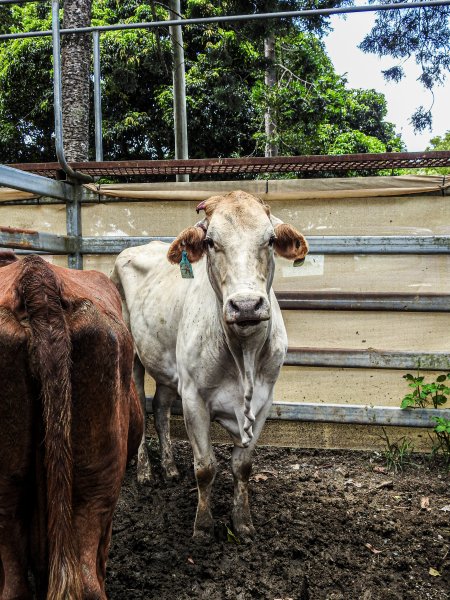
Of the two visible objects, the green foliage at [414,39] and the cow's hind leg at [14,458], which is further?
the green foliage at [414,39]

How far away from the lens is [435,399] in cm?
507

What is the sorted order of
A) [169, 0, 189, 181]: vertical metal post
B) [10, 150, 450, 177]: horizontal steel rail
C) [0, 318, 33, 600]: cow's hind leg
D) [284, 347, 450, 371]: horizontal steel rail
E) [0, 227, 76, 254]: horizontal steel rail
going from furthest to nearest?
[169, 0, 189, 181]: vertical metal post, [284, 347, 450, 371]: horizontal steel rail, [10, 150, 450, 177]: horizontal steel rail, [0, 227, 76, 254]: horizontal steel rail, [0, 318, 33, 600]: cow's hind leg

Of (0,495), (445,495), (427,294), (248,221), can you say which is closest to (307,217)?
(427,294)

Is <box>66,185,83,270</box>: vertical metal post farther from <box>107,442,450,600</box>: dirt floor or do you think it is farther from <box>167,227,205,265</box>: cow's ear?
<box>167,227,205,265</box>: cow's ear

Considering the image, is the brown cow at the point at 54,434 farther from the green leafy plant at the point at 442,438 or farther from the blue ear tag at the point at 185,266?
the green leafy plant at the point at 442,438

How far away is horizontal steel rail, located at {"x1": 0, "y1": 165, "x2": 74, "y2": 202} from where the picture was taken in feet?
14.3

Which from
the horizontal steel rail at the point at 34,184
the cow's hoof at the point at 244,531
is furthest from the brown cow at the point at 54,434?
the horizontal steel rail at the point at 34,184

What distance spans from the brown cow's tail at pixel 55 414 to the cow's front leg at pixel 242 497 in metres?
1.91

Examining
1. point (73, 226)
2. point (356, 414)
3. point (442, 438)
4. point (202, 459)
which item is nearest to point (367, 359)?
point (356, 414)

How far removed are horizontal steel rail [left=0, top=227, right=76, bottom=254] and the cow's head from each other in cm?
147

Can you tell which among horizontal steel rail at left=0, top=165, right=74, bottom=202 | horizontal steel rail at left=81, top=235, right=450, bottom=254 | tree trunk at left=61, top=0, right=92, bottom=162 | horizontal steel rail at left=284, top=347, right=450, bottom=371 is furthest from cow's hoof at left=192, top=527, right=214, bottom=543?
tree trunk at left=61, top=0, right=92, bottom=162

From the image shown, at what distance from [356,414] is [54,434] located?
145 inches

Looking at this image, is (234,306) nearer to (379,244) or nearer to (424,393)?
(379,244)

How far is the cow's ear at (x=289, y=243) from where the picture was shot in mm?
3648
